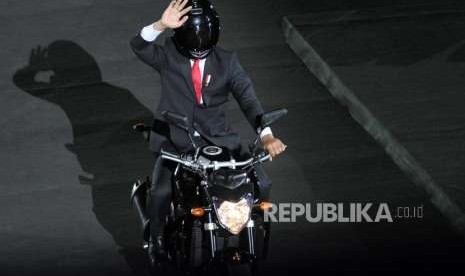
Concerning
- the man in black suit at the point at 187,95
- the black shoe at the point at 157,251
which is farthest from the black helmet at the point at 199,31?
the black shoe at the point at 157,251

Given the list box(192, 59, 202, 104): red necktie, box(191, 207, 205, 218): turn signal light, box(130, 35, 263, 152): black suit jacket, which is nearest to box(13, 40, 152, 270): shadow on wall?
box(130, 35, 263, 152): black suit jacket

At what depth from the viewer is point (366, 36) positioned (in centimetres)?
1518

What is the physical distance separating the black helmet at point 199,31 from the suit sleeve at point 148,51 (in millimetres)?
237

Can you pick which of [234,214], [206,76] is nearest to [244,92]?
[206,76]

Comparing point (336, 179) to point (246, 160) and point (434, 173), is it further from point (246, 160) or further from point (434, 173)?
point (246, 160)

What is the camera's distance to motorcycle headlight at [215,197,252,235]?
Answer: 8.72 meters

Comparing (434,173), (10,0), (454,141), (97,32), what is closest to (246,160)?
(434,173)

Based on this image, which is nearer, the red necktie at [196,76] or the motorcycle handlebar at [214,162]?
the motorcycle handlebar at [214,162]

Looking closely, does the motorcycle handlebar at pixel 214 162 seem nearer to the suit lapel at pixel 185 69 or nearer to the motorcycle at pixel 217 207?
the motorcycle at pixel 217 207

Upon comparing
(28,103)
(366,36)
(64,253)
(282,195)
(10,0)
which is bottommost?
(64,253)

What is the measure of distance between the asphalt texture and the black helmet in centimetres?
191

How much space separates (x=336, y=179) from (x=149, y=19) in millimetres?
5300

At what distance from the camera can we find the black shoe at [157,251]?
9812 mm

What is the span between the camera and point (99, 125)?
13.6m
